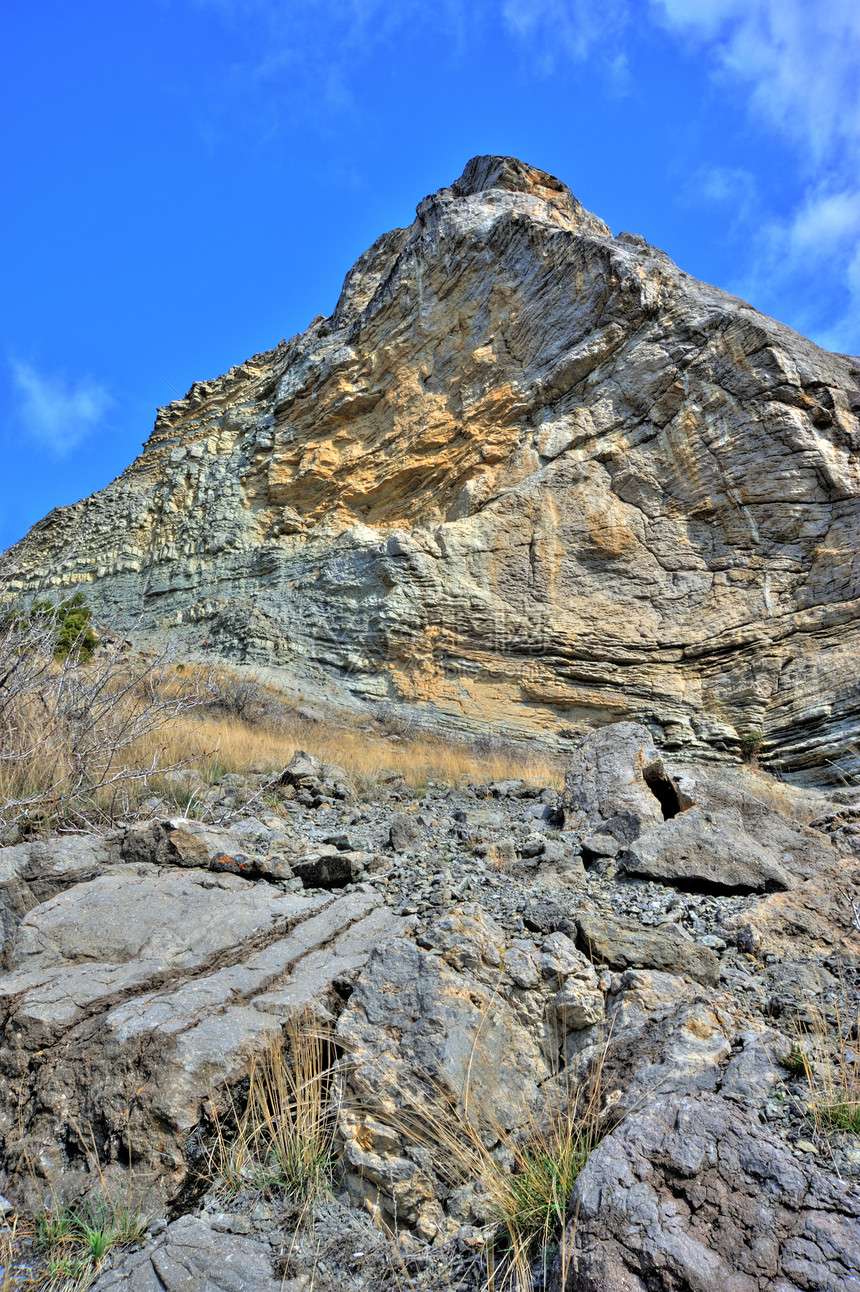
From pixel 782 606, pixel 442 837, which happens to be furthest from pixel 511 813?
pixel 782 606

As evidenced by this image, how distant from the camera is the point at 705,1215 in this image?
1.72 m

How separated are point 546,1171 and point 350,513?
16.4m

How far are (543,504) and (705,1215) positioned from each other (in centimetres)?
1368

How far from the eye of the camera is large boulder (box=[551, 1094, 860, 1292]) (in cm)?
159

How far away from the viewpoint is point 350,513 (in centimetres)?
1767

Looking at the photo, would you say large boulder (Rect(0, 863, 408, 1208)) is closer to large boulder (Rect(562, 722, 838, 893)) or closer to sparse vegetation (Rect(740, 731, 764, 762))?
large boulder (Rect(562, 722, 838, 893))

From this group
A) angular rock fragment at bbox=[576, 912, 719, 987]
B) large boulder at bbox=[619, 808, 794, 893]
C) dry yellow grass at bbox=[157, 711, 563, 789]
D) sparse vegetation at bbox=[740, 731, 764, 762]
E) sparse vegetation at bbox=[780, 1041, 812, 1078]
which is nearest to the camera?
sparse vegetation at bbox=[780, 1041, 812, 1078]

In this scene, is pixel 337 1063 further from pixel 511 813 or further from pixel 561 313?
pixel 561 313

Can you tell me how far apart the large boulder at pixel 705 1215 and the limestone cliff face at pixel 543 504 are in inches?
413

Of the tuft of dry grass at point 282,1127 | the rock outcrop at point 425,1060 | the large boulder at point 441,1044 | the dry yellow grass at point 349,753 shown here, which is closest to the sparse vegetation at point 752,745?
the dry yellow grass at point 349,753

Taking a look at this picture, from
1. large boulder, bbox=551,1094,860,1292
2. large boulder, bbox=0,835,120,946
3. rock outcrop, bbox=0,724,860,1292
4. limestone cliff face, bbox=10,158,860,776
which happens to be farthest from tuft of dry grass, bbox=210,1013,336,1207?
limestone cliff face, bbox=10,158,860,776

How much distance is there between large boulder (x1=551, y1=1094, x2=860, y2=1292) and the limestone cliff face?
10481 millimetres

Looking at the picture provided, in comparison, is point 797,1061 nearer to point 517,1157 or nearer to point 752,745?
point 517,1157

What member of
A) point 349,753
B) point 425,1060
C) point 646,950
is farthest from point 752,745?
point 425,1060
